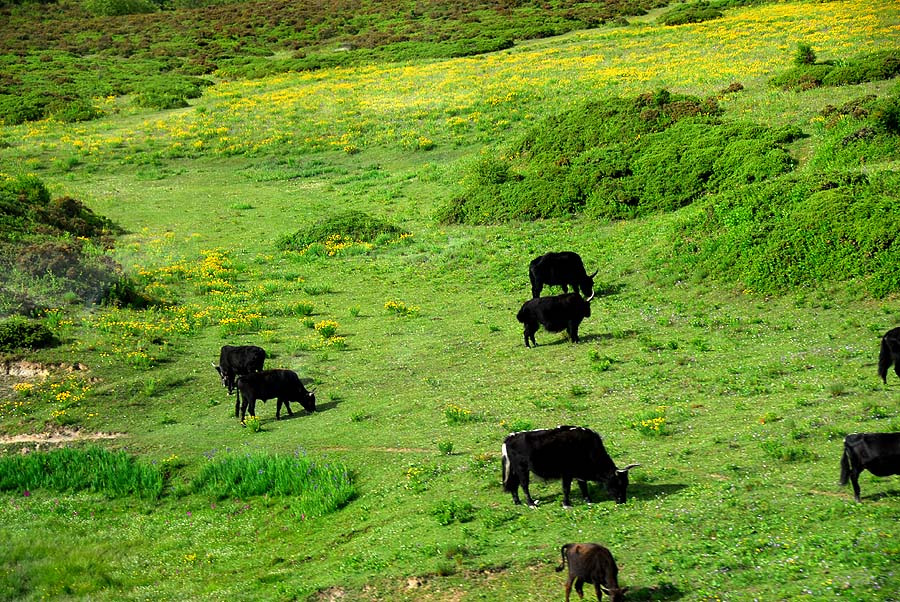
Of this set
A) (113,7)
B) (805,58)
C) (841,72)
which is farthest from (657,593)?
(113,7)

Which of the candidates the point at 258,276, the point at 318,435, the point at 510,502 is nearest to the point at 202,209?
the point at 258,276

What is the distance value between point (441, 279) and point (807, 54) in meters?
27.9

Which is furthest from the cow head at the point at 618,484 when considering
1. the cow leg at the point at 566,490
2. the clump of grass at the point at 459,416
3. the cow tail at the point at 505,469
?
the clump of grass at the point at 459,416

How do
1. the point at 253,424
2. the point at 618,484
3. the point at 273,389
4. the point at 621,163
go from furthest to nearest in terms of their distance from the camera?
the point at 621,163 < the point at 273,389 < the point at 253,424 < the point at 618,484

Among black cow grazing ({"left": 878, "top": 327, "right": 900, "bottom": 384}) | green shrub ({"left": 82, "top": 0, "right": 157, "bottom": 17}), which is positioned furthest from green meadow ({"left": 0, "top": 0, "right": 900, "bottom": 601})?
green shrub ({"left": 82, "top": 0, "right": 157, "bottom": 17})

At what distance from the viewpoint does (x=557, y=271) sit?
29312 mm

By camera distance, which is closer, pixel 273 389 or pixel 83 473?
pixel 83 473

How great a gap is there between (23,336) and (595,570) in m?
22.6

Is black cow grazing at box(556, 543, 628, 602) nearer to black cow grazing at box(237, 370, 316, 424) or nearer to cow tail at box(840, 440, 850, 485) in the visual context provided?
cow tail at box(840, 440, 850, 485)

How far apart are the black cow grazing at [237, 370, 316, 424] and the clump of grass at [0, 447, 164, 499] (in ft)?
10.2

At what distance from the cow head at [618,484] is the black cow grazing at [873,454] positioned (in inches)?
131

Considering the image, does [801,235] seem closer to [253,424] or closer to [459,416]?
[459,416]

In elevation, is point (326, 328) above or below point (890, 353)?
below

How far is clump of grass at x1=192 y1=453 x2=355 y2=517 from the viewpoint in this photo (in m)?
17.5
